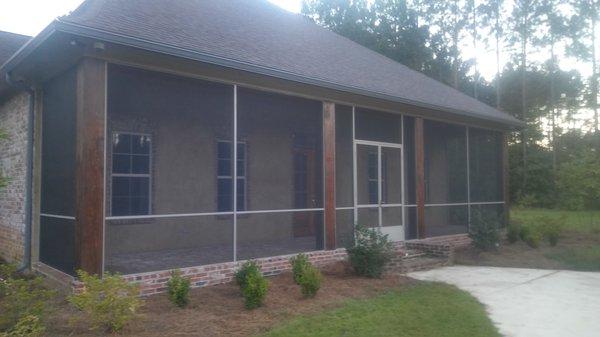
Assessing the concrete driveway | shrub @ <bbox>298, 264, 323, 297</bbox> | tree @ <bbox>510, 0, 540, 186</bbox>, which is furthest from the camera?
tree @ <bbox>510, 0, 540, 186</bbox>

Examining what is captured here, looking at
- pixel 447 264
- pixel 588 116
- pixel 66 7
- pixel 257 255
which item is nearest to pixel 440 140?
pixel 447 264

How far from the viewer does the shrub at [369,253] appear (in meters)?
8.01

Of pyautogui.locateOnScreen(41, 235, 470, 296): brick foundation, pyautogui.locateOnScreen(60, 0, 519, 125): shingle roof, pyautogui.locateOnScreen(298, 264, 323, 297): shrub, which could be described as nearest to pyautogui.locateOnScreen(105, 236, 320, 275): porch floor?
pyautogui.locateOnScreen(41, 235, 470, 296): brick foundation

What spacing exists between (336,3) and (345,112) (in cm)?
1973

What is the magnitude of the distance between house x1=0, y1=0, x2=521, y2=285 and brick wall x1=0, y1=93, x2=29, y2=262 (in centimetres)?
4

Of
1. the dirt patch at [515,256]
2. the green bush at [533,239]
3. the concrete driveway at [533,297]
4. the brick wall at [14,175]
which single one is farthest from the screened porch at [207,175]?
the concrete driveway at [533,297]

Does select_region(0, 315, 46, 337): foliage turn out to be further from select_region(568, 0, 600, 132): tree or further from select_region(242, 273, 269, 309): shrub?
select_region(568, 0, 600, 132): tree

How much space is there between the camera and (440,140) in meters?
15.8

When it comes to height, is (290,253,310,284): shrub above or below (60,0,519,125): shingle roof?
below

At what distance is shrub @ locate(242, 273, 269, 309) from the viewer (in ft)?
19.6

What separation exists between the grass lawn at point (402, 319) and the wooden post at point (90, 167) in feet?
8.02

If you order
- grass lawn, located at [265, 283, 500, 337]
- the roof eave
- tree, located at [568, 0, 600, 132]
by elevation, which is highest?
tree, located at [568, 0, 600, 132]

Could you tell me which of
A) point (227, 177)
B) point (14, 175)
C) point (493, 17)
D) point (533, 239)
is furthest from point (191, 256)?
point (493, 17)

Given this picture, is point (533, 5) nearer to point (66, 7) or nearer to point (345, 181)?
point (345, 181)
